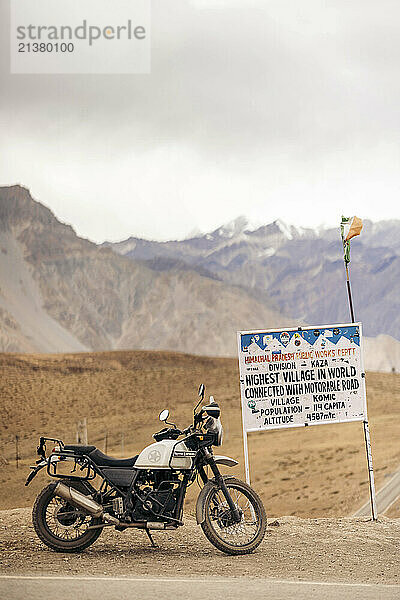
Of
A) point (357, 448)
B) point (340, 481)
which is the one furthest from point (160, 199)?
point (340, 481)

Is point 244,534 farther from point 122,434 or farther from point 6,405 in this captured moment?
point 6,405

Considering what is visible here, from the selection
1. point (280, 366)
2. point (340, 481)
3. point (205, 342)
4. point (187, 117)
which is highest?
point (187, 117)

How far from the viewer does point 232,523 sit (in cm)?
486

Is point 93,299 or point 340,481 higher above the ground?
point 93,299

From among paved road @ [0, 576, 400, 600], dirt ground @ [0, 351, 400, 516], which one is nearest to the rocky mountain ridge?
dirt ground @ [0, 351, 400, 516]

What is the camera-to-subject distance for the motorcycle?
15.7ft

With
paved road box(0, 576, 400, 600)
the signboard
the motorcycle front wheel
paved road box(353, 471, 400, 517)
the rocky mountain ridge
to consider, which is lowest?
paved road box(353, 471, 400, 517)

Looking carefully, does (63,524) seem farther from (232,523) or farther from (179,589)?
(179,589)

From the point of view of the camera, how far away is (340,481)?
16016 mm

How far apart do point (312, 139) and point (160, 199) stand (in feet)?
31.8

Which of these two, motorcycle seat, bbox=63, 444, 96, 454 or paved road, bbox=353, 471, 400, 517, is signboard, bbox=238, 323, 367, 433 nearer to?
motorcycle seat, bbox=63, 444, 96, 454

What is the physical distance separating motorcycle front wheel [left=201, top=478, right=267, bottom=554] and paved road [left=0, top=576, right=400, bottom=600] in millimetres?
574

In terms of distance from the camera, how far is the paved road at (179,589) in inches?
150

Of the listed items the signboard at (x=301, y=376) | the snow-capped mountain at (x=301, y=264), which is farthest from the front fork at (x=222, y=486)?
the snow-capped mountain at (x=301, y=264)
